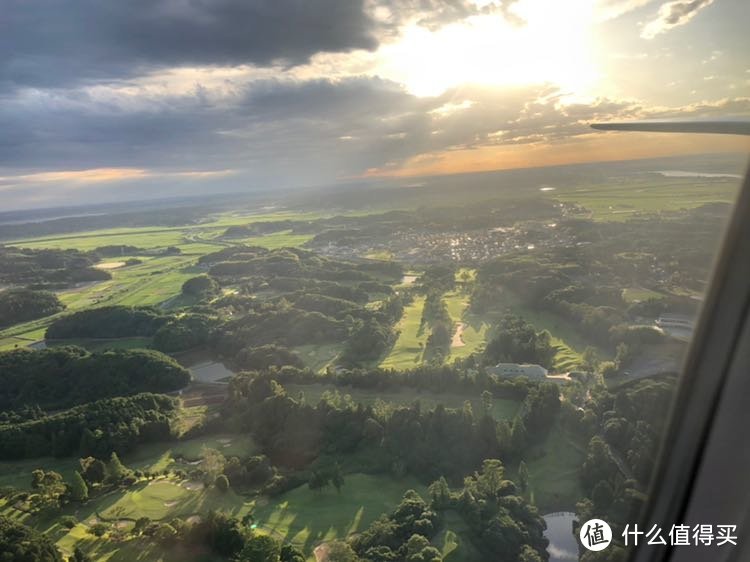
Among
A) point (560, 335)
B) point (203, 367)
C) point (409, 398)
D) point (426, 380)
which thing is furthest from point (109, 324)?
point (560, 335)

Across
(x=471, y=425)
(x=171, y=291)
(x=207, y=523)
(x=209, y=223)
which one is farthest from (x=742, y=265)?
(x=209, y=223)

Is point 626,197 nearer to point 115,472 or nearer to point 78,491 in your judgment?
point 115,472

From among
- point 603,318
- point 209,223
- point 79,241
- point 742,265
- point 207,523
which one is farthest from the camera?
point 209,223

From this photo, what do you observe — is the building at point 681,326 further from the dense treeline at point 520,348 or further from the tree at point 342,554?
the tree at point 342,554

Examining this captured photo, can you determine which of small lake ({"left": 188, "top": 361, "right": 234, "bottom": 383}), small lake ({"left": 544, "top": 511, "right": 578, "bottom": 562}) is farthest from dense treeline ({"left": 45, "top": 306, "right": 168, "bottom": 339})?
small lake ({"left": 544, "top": 511, "right": 578, "bottom": 562})

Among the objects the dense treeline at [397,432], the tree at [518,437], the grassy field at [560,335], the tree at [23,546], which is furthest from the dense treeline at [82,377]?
the grassy field at [560,335]

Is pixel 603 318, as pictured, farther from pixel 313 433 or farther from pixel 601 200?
pixel 601 200

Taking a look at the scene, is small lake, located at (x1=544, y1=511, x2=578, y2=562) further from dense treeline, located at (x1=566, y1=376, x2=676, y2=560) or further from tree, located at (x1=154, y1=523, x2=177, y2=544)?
tree, located at (x1=154, y1=523, x2=177, y2=544)
